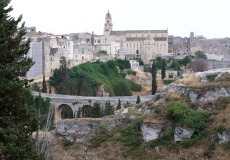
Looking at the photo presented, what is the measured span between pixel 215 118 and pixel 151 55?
5682 cm

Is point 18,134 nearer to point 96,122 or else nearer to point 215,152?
point 215,152

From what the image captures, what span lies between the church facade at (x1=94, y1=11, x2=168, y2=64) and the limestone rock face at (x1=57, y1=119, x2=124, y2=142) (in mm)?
50783

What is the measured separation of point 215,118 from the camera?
29.5 meters

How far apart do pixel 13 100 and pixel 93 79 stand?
169 feet

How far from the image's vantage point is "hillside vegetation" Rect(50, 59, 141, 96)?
55.9 metres

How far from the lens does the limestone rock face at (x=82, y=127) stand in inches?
1303

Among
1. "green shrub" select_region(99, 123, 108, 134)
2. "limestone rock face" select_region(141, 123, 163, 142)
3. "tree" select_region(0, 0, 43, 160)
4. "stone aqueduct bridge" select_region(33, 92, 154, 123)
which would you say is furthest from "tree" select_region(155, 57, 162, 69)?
"tree" select_region(0, 0, 43, 160)

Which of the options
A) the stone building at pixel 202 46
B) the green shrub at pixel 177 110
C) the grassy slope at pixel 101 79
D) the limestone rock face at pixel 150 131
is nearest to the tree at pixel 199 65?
the stone building at pixel 202 46

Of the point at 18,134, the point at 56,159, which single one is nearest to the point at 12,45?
the point at 18,134

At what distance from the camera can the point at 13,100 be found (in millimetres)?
12102

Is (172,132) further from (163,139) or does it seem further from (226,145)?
(226,145)

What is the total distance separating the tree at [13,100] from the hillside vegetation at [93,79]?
4230 centimetres

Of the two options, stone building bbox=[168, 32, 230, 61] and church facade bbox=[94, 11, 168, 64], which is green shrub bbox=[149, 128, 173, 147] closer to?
church facade bbox=[94, 11, 168, 64]

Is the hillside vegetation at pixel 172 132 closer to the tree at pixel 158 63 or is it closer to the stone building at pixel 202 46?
the tree at pixel 158 63
